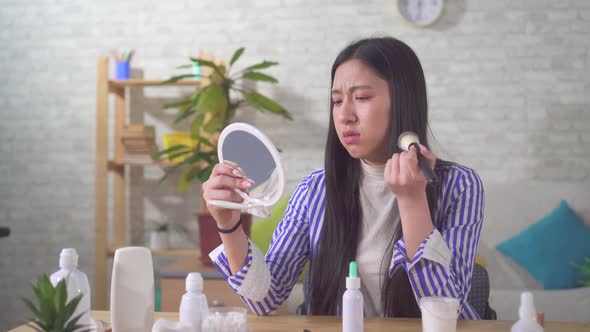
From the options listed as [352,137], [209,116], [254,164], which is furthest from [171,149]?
[254,164]

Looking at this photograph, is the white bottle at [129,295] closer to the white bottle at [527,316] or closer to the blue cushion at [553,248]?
the white bottle at [527,316]

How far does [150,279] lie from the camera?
1.15 metres

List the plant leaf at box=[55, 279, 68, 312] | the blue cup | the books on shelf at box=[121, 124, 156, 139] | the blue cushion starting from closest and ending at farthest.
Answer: the plant leaf at box=[55, 279, 68, 312]
the blue cushion
the books on shelf at box=[121, 124, 156, 139]
the blue cup

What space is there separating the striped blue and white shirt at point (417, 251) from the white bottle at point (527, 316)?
0.86 feet

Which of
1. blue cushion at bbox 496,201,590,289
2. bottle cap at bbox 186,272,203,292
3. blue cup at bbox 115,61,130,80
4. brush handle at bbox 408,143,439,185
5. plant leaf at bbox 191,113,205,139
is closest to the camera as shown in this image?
bottle cap at bbox 186,272,203,292

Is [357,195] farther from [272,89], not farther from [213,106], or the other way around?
[272,89]

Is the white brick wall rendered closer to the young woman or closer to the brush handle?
the young woman

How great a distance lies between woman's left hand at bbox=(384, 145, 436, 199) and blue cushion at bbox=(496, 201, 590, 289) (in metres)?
2.24

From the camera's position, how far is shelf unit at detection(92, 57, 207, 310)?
3.79 meters

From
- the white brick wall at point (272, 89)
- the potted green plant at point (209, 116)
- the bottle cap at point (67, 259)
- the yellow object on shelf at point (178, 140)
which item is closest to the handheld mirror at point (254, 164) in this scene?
the bottle cap at point (67, 259)

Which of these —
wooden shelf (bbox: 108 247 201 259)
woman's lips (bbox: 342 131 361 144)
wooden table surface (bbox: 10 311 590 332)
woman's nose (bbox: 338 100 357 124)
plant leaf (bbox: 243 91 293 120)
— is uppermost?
plant leaf (bbox: 243 91 293 120)

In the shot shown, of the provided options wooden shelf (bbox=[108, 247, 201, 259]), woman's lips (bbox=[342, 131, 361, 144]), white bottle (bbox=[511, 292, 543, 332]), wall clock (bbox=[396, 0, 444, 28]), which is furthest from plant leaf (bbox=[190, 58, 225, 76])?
white bottle (bbox=[511, 292, 543, 332])

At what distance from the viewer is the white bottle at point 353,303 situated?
3.61ft

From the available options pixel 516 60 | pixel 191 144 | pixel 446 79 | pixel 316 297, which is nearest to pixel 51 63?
pixel 191 144
